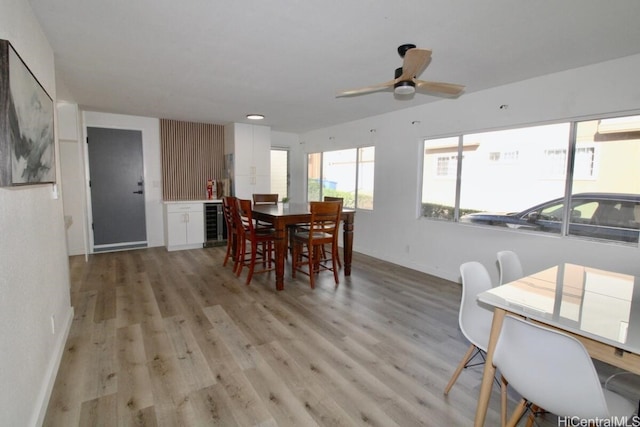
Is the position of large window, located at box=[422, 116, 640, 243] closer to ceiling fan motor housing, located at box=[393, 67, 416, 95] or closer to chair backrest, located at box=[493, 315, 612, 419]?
ceiling fan motor housing, located at box=[393, 67, 416, 95]

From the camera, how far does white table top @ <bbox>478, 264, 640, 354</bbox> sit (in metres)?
1.16

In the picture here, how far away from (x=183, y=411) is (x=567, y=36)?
354 cm

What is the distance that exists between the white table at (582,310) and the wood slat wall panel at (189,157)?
18.3 feet

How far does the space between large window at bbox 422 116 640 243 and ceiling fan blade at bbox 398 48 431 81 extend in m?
1.85

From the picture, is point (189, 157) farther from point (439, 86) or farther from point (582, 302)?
point (582, 302)

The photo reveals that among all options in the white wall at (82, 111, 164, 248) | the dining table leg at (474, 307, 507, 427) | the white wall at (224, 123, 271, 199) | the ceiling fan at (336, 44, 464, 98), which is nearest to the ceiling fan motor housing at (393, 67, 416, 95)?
the ceiling fan at (336, 44, 464, 98)

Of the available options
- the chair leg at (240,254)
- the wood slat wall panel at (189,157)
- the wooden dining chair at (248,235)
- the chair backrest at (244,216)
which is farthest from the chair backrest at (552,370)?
the wood slat wall panel at (189,157)

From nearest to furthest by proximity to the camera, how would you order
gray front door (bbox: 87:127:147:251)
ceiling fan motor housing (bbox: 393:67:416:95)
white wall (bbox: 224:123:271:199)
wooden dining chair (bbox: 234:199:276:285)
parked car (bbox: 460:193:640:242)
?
1. ceiling fan motor housing (bbox: 393:67:416:95)
2. parked car (bbox: 460:193:640:242)
3. wooden dining chair (bbox: 234:199:276:285)
4. gray front door (bbox: 87:127:147:251)
5. white wall (bbox: 224:123:271:199)

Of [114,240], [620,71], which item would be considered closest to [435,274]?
[620,71]

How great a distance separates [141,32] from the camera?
223 cm

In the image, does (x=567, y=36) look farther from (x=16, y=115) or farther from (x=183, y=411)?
(x=183, y=411)

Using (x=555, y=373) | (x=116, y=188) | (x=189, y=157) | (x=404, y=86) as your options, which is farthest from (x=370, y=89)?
(x=116, y=188)

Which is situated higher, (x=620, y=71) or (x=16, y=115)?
(x=620, y=71)

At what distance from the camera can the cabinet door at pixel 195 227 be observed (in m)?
5.41
